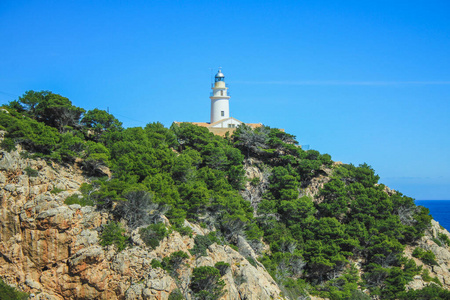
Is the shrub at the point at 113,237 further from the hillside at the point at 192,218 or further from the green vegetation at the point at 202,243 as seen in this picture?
the green vegetation at the point at 202,243

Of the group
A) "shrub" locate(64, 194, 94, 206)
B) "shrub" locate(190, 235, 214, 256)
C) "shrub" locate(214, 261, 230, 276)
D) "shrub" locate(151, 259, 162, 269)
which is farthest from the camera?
"shrub" locate(190, 235, 214, 256)

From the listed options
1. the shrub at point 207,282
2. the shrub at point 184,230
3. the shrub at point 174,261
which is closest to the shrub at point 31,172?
the shrub at point 184,230

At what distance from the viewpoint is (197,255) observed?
3494 cm

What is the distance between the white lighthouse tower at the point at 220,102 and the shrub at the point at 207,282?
3240 cm

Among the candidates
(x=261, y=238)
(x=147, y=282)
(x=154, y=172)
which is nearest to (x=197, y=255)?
(x=147, y=282)

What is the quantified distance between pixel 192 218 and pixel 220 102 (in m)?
27.0

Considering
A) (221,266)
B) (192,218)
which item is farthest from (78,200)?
(221,266)

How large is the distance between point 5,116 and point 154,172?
41.6 feet

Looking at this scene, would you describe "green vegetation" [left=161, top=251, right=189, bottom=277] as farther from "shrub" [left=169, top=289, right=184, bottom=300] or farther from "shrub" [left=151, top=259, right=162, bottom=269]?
"shrub" [left=169, top=289, right=184, bottom=300]

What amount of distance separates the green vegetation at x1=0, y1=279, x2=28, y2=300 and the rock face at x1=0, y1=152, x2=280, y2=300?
0.63 m

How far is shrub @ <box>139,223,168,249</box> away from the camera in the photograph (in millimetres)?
32969

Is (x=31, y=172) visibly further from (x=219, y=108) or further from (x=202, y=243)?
(x=219, y=108)

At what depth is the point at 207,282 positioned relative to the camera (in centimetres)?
3347

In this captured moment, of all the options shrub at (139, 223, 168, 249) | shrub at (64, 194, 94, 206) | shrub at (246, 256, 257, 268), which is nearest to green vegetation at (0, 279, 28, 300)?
shrub at (64, 194, 94, 206)
